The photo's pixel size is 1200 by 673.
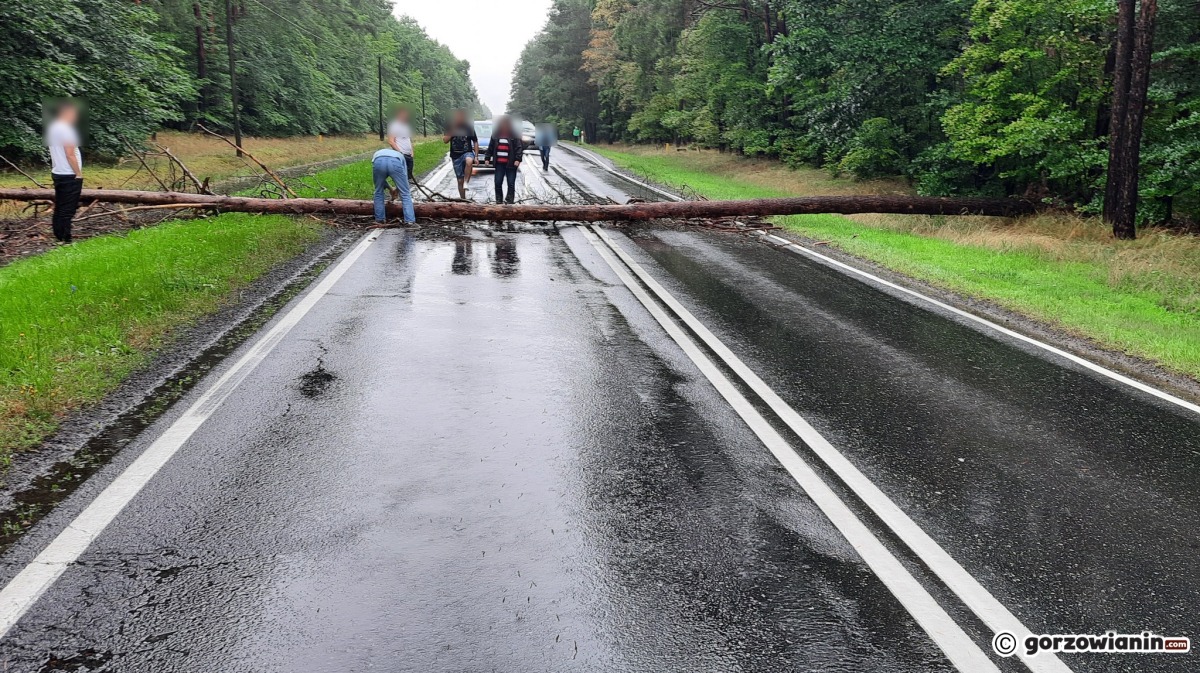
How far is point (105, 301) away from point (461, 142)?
13105 mm

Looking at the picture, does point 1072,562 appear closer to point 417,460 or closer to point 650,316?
point 417,460

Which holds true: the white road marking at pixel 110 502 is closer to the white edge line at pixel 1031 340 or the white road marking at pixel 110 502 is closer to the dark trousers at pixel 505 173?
the white edge line at pixel 1031 340

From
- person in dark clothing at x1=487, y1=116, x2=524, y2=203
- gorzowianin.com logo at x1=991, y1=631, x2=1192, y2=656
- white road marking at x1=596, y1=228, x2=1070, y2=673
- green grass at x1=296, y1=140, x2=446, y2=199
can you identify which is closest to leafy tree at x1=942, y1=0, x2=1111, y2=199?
person in dark clothing at x1=487, y1=116, x2=524, y2=203

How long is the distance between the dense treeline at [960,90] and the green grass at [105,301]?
14.7 meters

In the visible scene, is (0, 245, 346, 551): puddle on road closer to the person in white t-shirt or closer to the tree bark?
the person in white t-shirt

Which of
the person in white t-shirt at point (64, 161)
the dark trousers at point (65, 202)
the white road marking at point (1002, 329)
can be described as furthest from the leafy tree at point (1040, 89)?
the dark trousers at point (65, 202)

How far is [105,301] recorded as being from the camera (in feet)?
25.3

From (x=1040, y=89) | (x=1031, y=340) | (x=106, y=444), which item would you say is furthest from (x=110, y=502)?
(x=1040, y=89)

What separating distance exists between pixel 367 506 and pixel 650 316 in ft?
15.8

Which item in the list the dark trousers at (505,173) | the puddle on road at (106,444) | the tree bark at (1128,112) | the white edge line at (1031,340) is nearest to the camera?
the puddle on road at (106,444)

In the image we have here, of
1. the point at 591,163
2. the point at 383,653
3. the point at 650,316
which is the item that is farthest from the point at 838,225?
the point at 591,163

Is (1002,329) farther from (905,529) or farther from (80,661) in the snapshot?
(80,661)

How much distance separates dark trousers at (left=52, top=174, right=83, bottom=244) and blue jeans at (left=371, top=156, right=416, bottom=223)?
162 inches

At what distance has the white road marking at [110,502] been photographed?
10.3 feet
